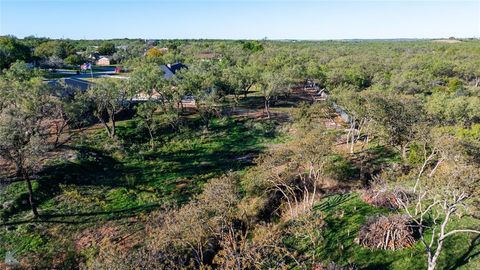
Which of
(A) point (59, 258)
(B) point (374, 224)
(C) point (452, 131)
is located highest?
(C) point (452, 131)

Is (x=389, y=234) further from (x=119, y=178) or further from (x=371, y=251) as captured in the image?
(x=119, y=178)

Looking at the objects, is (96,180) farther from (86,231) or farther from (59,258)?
(59,258)

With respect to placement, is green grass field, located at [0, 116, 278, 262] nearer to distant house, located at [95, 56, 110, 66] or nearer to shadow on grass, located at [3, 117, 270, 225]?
shadow on grass, located at [3, 117, 270, 225]

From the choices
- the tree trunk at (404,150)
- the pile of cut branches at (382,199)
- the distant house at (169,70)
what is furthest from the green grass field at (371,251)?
the distant house at (169,70)

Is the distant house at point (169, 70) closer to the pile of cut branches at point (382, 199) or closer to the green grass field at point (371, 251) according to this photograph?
the pile of cut branches at point (382, 199)

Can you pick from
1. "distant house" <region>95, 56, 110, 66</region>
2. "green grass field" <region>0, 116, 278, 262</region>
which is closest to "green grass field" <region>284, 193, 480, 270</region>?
"green grass field" <region>0, 116, 278, 262</region>

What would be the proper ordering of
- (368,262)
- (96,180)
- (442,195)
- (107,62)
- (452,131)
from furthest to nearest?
(107,62), (96,180), (452,131), (368,262), (442,195)

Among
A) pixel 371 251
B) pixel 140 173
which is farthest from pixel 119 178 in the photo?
pixel 371 251

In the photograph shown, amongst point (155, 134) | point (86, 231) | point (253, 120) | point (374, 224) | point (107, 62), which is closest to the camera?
point (374, 224)

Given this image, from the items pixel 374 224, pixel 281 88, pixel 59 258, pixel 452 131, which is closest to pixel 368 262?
pixel 374 224
